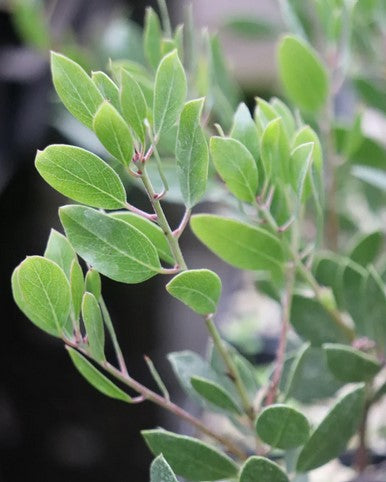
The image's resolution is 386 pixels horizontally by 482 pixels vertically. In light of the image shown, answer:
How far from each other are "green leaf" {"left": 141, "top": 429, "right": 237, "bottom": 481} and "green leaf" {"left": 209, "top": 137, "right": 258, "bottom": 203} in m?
0.11

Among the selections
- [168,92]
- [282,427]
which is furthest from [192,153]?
[282,427]

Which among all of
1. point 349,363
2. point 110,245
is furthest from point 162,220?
point 349,363

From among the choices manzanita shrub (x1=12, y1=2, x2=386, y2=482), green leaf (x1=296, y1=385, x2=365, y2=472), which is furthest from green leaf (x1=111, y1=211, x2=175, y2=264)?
green leaf (x1=296, y1=385, x2=365, y2=472)

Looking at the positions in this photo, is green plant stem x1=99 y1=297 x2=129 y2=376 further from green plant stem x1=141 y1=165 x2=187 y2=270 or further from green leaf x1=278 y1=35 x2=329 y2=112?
green leaf x1=278 y1=35 x2=329 y2=112

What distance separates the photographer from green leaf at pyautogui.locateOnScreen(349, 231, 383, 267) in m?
0.42

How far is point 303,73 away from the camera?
18.3 inches

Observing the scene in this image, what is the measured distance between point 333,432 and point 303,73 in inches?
9.1

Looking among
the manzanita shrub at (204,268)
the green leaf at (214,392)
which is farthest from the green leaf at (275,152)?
the green leaf at (214,392)

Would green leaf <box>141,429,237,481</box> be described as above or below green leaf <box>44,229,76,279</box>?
below

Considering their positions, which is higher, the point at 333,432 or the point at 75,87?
the point at 75,87

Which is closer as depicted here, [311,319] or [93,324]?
[93,324]

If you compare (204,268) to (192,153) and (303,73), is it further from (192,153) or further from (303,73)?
(303,73)

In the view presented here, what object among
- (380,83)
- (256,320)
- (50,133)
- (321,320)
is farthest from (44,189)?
(321,320)

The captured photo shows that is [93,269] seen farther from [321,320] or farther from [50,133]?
[50,133]
